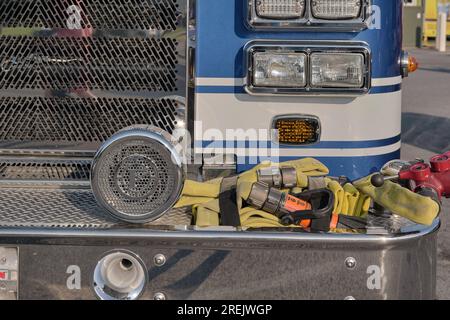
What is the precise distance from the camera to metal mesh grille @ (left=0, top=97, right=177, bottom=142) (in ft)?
9.89

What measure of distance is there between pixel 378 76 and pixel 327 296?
97cm

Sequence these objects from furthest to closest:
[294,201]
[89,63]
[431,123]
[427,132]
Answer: [431,123] < [427,132] < [89,63] < [294,201]

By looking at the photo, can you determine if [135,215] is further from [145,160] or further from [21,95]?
[21,95]

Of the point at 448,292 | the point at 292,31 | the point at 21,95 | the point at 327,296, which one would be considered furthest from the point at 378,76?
the point at 448,292

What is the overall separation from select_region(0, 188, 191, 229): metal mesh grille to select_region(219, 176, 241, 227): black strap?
0.12 meters

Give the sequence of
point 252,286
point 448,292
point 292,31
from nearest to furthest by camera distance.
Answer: point 252,286 → point 292,31 → point 448,292

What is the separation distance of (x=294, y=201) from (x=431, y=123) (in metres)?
8.00

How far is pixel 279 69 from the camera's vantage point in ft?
9.61

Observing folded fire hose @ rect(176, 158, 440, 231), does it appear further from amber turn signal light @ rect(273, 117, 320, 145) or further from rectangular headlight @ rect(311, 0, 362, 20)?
rectangular headlight @ rect(311, 0, 362, 20)

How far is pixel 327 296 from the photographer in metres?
2.47

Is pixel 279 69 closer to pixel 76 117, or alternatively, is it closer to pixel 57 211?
pixel 76 117

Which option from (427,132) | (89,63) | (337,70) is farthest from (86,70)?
(427,132)

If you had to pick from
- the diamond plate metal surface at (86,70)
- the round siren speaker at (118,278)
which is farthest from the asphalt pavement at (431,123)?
the round siren speaker at (118,278)

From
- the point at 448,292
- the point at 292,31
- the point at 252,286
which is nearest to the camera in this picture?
the point at 252,286
